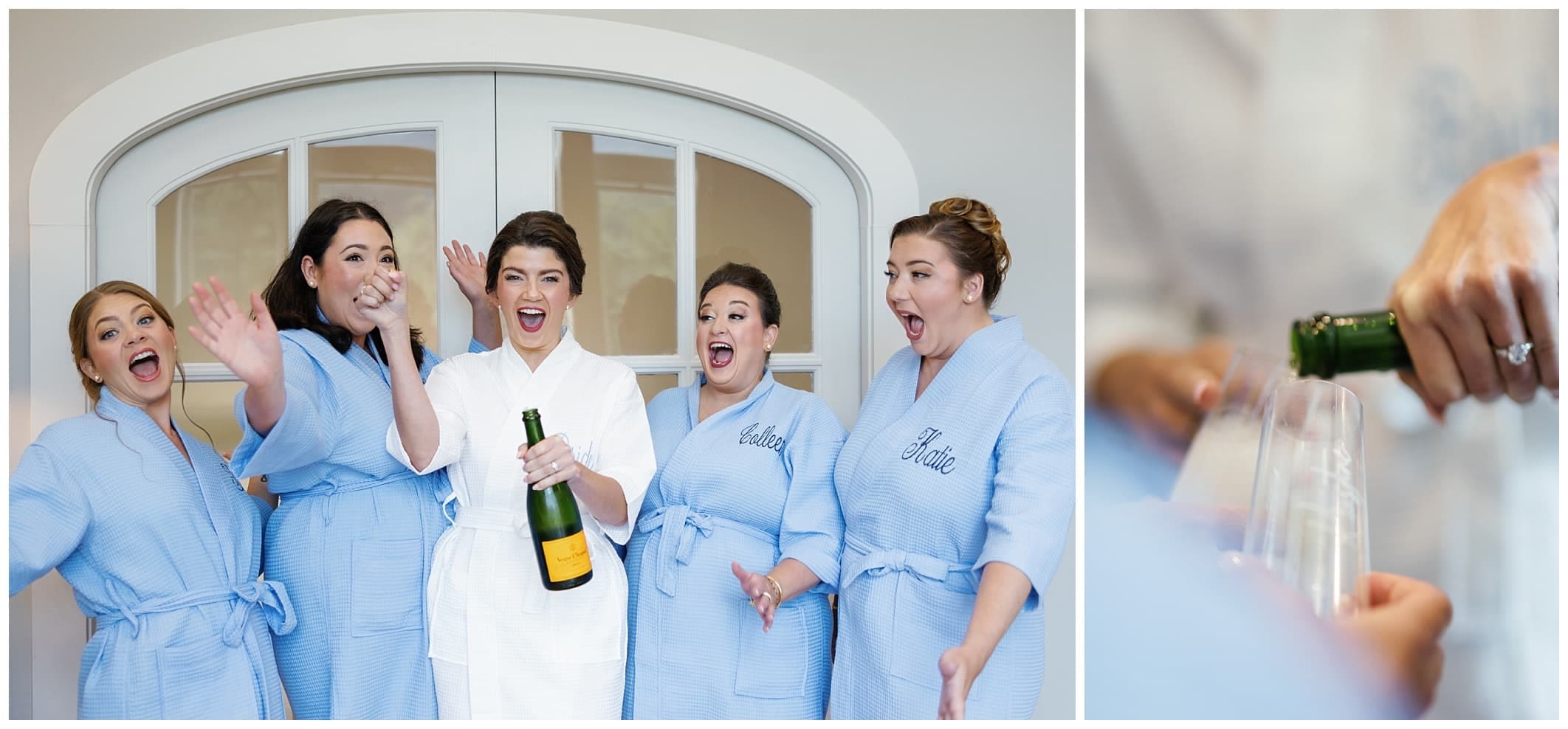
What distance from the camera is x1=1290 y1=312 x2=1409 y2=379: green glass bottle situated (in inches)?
48.2

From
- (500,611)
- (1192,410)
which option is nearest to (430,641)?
(500,611)

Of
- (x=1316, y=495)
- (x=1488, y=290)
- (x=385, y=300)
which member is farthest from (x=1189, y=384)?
(x=385, y=300)

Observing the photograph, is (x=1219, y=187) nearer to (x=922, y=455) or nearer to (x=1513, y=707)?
(x=922, y=455)

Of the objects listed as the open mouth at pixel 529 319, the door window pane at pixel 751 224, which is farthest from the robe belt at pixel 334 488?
the door window pane at pixel 751 224

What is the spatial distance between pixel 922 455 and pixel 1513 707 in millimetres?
1157

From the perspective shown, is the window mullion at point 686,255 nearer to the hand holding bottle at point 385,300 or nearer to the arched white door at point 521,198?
the arched white door at point 521,198

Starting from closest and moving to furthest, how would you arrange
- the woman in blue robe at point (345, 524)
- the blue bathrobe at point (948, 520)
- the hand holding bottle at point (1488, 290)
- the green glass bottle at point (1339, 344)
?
1. the green glass bottle at point (1339, 344)
2. the hand holding bottle at point (1488, 290)
3. the blue bathrobe at point (948, 520)
4. the woman in blue robe at point (345, 524)

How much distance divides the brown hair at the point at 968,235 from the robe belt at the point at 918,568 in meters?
0.47

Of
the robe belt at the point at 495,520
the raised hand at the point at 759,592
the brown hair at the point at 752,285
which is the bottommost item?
the raised hand at the point at 759,592

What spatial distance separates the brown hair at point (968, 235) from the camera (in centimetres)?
175

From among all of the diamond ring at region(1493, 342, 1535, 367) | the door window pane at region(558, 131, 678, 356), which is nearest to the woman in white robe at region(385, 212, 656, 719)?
the door window pane at region(558, 131, 678, 356)

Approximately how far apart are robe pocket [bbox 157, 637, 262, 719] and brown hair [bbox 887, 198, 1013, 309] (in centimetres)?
133

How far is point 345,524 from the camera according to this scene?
5.78 ft

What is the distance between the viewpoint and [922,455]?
1.69 metres
